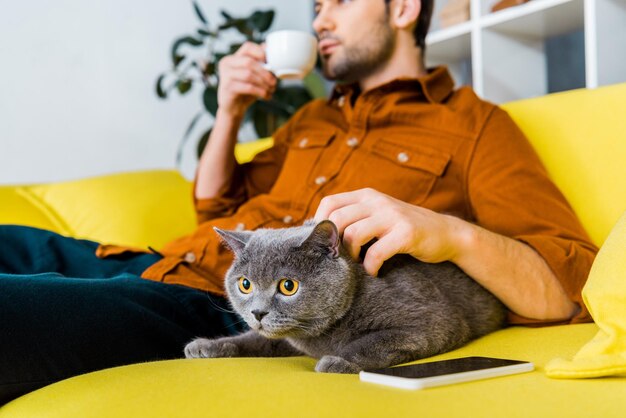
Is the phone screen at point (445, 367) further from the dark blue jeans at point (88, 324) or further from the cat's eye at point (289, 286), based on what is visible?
the dark blue jeans at point (88, 324)

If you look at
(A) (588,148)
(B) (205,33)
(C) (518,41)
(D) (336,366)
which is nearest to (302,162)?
(A) (588,148)

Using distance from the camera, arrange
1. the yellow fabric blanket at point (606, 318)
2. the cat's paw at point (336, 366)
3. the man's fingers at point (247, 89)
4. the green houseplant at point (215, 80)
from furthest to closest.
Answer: the green houseplant at point (215, 80)
the man's fingers at point (247, 89)
the cat's paw at point (336, 366)
the yellow fabric blanket at point (606, 318)

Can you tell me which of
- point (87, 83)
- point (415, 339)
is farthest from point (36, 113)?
point (415, 339)

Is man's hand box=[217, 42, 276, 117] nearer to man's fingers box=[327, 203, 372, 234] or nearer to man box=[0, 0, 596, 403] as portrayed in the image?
man box=[0, 0, 596, 403]

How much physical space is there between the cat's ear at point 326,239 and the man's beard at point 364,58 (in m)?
0.79

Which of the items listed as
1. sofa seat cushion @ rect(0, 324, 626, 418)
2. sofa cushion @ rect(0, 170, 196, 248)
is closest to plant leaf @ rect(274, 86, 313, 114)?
sofa cushion @ rect(0, 170, 196, 248)

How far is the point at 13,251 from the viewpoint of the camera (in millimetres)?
1556

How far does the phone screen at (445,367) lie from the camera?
31.7 inches

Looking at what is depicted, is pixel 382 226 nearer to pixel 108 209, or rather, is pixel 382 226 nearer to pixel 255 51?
pixel 255 51

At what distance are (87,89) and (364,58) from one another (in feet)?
6.48

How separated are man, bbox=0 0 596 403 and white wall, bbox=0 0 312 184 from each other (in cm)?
163

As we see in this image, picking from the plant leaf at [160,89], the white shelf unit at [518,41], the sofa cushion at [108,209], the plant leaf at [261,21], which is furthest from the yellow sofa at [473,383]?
the plant leaf at [160,89]

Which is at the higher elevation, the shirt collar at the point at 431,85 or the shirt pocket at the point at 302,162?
the shirt collar at the point at 431,85

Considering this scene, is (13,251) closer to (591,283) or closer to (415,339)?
(415,339)
